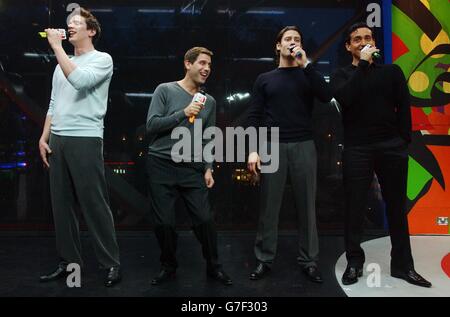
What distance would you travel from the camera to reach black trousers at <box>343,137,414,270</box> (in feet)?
8.11

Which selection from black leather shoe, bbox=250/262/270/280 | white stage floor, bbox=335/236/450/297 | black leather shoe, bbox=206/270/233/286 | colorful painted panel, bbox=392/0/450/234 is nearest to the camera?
→ white stage floor, bbox=335/236/450/297

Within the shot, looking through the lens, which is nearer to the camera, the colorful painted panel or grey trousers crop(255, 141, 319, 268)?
grey trousers crop(255, 141, 319, 268)

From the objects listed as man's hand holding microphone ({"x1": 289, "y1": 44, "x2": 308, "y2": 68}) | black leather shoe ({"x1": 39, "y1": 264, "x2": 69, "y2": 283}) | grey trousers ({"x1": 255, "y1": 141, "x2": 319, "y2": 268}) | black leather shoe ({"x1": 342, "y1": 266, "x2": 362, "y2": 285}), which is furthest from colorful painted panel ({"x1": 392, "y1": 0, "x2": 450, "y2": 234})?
black leather shoe ({"x1": 39, "y1": 264, "x2": 69, "y2": 283})

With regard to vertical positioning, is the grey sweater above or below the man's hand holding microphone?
below

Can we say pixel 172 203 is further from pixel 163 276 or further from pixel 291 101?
pixel 291 101

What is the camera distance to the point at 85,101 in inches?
95.6

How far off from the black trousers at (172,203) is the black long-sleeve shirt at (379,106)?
1.13 metres

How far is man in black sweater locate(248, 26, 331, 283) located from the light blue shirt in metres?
1.09

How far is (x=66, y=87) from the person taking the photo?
2475mm

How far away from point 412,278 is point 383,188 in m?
0.61

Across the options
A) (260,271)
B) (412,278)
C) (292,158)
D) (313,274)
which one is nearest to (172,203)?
(260,271)

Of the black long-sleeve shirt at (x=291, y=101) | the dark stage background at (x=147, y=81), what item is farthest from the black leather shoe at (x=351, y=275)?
the dark stage background at (x=147, y=81)

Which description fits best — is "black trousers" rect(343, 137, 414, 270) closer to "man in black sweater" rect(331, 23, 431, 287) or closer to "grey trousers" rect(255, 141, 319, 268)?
"man in black sweater" rect(331, 23, 431, 287)

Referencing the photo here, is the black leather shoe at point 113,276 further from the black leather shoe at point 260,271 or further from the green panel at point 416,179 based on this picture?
the green panel at point 416,179
